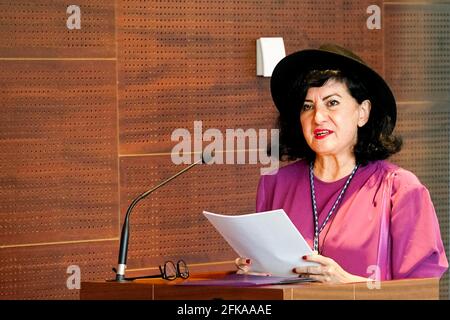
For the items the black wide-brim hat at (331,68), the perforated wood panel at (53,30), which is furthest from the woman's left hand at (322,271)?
the perforated wood panel at (53,30)

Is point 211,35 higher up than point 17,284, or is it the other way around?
point 211,35

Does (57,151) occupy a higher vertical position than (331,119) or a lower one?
lower

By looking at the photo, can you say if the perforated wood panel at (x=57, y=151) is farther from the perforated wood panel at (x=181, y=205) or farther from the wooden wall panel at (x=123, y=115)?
the perforated wood panel at (x=181, y=205)

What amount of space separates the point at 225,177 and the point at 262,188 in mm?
1421

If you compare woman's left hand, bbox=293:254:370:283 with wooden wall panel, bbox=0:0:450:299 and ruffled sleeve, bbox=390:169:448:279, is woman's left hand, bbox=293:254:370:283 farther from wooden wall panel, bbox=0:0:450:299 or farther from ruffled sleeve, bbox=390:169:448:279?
wooden wall panel, bbox=0:0:450:299

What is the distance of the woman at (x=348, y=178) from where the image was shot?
3508mm

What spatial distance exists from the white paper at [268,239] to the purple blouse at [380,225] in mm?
325

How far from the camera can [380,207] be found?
3.56 metres

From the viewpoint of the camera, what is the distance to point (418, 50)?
5.89 m

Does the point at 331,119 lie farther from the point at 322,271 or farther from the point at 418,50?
the point at 418,50

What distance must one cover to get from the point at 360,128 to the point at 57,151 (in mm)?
1619

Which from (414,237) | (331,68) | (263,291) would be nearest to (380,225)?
(414,237)
